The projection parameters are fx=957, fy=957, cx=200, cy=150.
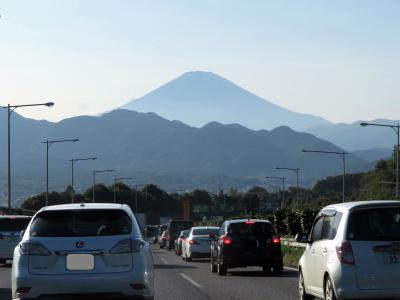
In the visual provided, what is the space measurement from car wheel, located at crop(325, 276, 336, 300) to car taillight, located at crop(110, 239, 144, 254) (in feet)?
8.96

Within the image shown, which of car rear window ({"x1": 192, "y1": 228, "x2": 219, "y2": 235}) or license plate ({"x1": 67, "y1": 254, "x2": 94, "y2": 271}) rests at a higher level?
license plate ({"x1": 67, "y1": 254, "x2": 94, "y2": 271})

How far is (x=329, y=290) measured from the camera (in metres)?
13.3

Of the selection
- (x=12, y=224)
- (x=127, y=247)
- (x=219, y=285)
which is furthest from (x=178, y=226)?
(x=127, y=247)

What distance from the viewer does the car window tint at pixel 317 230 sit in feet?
47.4

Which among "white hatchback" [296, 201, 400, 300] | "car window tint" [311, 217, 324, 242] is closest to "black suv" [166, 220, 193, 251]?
"car window tint" [311, 217, 324, 242]

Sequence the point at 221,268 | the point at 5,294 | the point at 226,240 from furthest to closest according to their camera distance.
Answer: the point at 226,240 → the point at 221,268 → the point at 5,294

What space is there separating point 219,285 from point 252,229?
437 centimetres

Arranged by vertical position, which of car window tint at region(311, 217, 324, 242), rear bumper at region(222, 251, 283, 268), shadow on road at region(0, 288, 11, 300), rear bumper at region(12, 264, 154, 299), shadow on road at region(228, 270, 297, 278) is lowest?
shadow on road at region(228, 270, 297, 278)

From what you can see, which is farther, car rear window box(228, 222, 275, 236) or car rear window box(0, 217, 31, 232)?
car rear window box(0, 217, 31, 232)

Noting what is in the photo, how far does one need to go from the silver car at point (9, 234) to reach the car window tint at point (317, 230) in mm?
15424

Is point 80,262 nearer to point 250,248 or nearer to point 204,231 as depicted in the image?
point 250,248

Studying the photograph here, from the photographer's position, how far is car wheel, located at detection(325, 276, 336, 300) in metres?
13.1

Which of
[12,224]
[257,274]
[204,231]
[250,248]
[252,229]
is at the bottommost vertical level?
[257,274]

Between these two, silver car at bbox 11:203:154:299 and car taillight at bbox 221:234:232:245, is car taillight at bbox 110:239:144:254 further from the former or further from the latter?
car taillight at bbox 221:234:232:245
